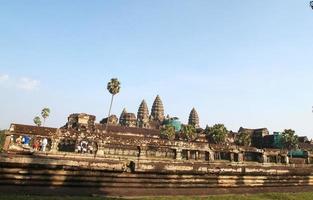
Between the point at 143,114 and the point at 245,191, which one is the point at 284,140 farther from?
the point at 245,191

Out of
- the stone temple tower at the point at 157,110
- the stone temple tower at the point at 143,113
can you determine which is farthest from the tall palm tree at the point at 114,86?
the stone temple tower at the point at 157,110

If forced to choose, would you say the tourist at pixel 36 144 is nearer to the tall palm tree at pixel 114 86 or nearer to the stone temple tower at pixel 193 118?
the tall palm tree at pixel 114 86

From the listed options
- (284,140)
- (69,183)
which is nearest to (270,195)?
(69,183)

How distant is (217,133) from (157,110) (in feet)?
204

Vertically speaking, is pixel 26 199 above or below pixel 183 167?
below

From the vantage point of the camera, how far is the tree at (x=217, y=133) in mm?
86625

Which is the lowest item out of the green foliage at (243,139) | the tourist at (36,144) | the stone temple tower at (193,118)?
the tourist at (36,144)

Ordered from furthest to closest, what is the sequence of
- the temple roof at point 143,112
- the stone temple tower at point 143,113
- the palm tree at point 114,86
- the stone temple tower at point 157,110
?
1. the stone temple tower at point 157,110
2. the temple roof at point 143,112
3. the stone temple tower at point 143,113
4. the palm tree at point 114,86

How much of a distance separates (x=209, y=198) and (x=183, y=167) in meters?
1.15

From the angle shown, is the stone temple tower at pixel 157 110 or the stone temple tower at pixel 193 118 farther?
the stone temple tower at pixel 193 118

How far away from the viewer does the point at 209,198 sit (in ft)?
28.5

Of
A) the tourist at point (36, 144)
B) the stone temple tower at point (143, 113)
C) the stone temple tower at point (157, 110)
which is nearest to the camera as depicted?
the tourist at point (36, 144)

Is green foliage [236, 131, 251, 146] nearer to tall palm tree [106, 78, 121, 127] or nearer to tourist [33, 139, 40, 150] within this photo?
tall palm tree [106, 78, 121, 127]

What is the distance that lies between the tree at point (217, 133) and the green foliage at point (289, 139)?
19.6 metres
